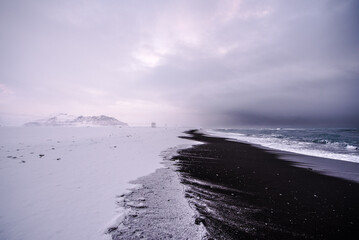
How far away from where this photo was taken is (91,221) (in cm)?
363

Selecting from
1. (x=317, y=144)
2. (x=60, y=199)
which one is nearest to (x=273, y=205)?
(x=60, y=199)

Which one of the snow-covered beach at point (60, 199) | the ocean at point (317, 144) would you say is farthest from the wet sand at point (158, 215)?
the ocean at point (317, 144)

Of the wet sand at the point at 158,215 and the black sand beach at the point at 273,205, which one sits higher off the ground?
the wet sand at the point at 158,215

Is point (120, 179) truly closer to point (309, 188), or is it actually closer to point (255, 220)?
point (255, 220)

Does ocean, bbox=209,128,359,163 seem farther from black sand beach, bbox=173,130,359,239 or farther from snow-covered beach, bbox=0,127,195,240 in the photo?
snow-covered beach, bbox=0,127,195,240

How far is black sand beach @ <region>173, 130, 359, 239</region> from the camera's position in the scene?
152 inches

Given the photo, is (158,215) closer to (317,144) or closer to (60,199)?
(60,199)

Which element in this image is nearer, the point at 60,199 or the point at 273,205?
the point at 60,199

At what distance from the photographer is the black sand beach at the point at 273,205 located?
3.85 m

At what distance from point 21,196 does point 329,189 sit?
462 inches

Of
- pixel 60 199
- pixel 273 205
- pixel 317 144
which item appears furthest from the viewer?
pixel 317 144

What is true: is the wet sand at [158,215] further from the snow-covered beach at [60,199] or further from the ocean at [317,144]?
the ocean at [317,144]

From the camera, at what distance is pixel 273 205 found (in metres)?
5.19

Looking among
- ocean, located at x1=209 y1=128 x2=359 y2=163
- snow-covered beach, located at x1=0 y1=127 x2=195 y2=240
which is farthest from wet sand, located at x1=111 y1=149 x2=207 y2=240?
ocean, located at x1=209 y1=128 x2=359 y2=163
